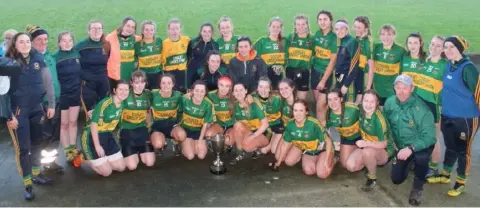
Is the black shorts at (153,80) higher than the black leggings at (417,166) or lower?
higher

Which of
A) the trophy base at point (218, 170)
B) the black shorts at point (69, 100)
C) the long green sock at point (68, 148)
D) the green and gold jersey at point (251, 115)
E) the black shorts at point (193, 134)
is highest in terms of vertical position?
the black shorts at point (69, 100)

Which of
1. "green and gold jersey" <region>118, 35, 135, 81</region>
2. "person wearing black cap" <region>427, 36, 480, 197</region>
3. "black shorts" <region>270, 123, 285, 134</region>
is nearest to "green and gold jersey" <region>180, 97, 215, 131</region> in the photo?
"black shorts" <region>270, 123, 285, 134</region>

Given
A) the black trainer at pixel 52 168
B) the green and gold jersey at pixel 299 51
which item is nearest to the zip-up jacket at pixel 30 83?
the black trainer at pixel 52 168

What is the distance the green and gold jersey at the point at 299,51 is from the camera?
631 centimetres

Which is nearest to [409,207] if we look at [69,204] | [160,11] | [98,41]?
[69,204]

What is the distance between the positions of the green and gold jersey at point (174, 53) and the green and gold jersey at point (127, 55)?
44cm

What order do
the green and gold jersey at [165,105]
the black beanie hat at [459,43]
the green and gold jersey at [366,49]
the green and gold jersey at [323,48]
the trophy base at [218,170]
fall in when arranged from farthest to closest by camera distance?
the green and gold jersey at [323,48]
the green and gold jersey at [366,49]
the green and gold jersey at [165,105]
the trophy base at [218,170]
the black beanie hat at [459,43]

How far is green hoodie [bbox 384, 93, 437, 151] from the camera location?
436cm

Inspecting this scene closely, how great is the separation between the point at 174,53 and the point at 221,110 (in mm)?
1167

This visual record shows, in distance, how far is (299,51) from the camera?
6348mm

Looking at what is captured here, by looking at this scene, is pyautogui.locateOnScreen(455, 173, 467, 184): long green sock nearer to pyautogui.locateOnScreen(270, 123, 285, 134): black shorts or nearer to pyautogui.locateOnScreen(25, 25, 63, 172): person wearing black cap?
Answer: pyautogui.locateOnScreen(270, 123, 285, 134): black shorts

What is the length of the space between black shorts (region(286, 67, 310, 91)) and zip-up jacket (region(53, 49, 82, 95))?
270 cm

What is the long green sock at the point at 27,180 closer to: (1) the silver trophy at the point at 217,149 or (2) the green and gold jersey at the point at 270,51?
(1) the silver trophy at the point at 217,149

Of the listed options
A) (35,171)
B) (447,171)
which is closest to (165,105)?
(35,171)
